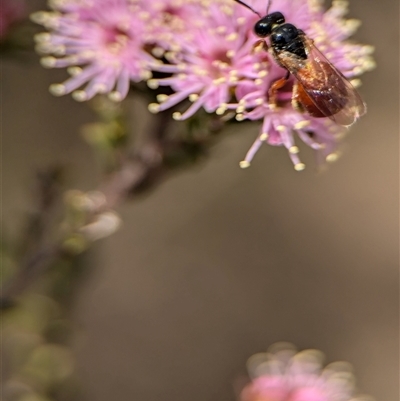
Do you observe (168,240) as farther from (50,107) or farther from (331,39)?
(331,39)

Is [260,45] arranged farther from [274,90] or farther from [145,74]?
[145,74]

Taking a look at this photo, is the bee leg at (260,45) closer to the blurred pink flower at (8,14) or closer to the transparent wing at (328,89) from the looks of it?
the transparent wing at (328,89)

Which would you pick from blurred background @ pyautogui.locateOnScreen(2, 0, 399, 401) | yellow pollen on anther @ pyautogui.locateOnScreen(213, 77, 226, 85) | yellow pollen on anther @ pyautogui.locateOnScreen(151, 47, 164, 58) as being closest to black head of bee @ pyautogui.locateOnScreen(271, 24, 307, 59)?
yellow pollen on anther @ pyautogui.locateOnScreen(213, 77, 226, 85)

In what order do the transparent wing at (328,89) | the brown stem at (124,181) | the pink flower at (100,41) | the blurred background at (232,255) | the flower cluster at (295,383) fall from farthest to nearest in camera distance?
1. the blurred background at (232,255)
2. the flower cluster at (295,383)
3. the brown stem at (124,181)
4. the pink flower at (100,41)
5. the transparent wing at (328,89)

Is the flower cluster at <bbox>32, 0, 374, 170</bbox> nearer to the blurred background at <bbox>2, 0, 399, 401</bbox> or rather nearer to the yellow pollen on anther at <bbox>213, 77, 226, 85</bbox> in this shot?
the yellow pollen on anther at <bbox>213, 77, 226, 85</bbox>

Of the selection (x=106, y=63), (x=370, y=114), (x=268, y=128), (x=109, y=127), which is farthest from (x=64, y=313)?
(x=370, y=114)

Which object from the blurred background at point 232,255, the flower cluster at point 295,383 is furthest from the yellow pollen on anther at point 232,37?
the blurred background at point 232,255

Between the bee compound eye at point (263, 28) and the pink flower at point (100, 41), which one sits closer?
the bee compound eye at point (263, 28)

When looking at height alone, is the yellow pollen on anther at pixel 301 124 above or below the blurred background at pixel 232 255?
below
